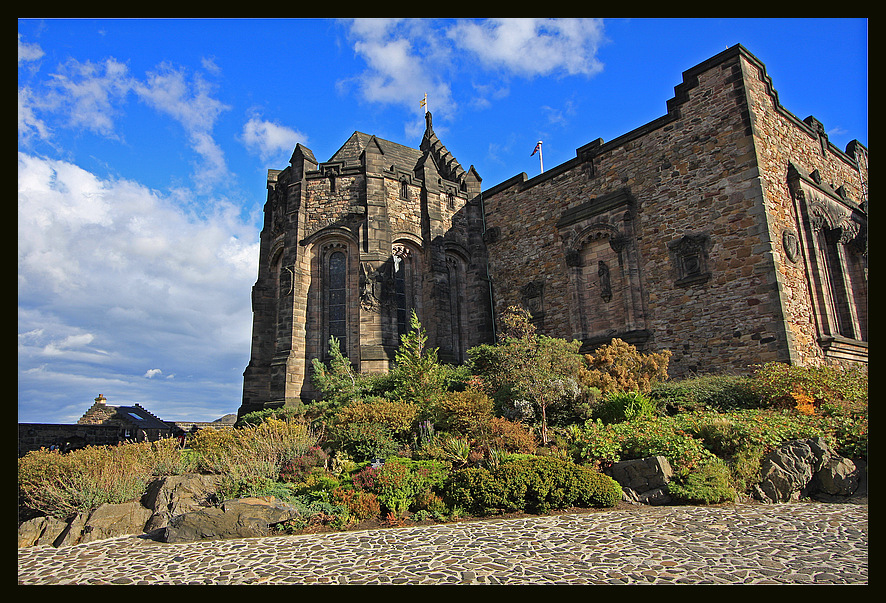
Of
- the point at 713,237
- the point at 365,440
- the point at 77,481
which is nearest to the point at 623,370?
the point at 713,237

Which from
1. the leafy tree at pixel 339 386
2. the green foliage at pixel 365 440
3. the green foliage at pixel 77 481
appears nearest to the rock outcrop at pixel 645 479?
the green foliage at pixel 365 440


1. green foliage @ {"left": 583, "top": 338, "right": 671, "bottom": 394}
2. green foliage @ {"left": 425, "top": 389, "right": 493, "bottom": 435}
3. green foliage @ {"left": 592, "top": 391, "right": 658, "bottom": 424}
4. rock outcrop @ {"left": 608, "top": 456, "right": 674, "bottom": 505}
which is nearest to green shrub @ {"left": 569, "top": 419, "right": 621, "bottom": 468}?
rock outcrop @ {"left": 608, "top": 456, "right": 674, "bottom": 505}

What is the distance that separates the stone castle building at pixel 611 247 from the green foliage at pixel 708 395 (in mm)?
1616

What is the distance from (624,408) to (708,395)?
211cm

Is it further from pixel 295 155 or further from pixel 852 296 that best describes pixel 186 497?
pixel 852 296

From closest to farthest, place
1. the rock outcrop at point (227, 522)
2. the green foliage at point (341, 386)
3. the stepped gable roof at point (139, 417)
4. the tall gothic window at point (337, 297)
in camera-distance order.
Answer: the rock outcrop at point (227, 522)
the green foliage at point (341, 386)
the tall gothic window at point (337, 297)
the stepped gable roof at point (139, 417)

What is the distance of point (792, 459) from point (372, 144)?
1597 centimetres

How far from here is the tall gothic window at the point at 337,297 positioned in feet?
59.6

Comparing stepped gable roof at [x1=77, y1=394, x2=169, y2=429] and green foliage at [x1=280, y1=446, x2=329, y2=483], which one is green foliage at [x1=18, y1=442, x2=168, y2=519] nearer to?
green foliage at [x1=280, y1=446, x2=329, y2=483]

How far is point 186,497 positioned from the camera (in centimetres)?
833

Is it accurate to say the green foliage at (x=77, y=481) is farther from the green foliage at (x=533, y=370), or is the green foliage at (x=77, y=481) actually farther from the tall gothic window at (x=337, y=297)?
the tall gothic window at (x=337, y=297)

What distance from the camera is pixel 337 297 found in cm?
1853

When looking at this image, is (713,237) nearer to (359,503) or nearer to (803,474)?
(803,474)

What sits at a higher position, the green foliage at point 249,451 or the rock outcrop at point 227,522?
the green foliage at point 249,451
